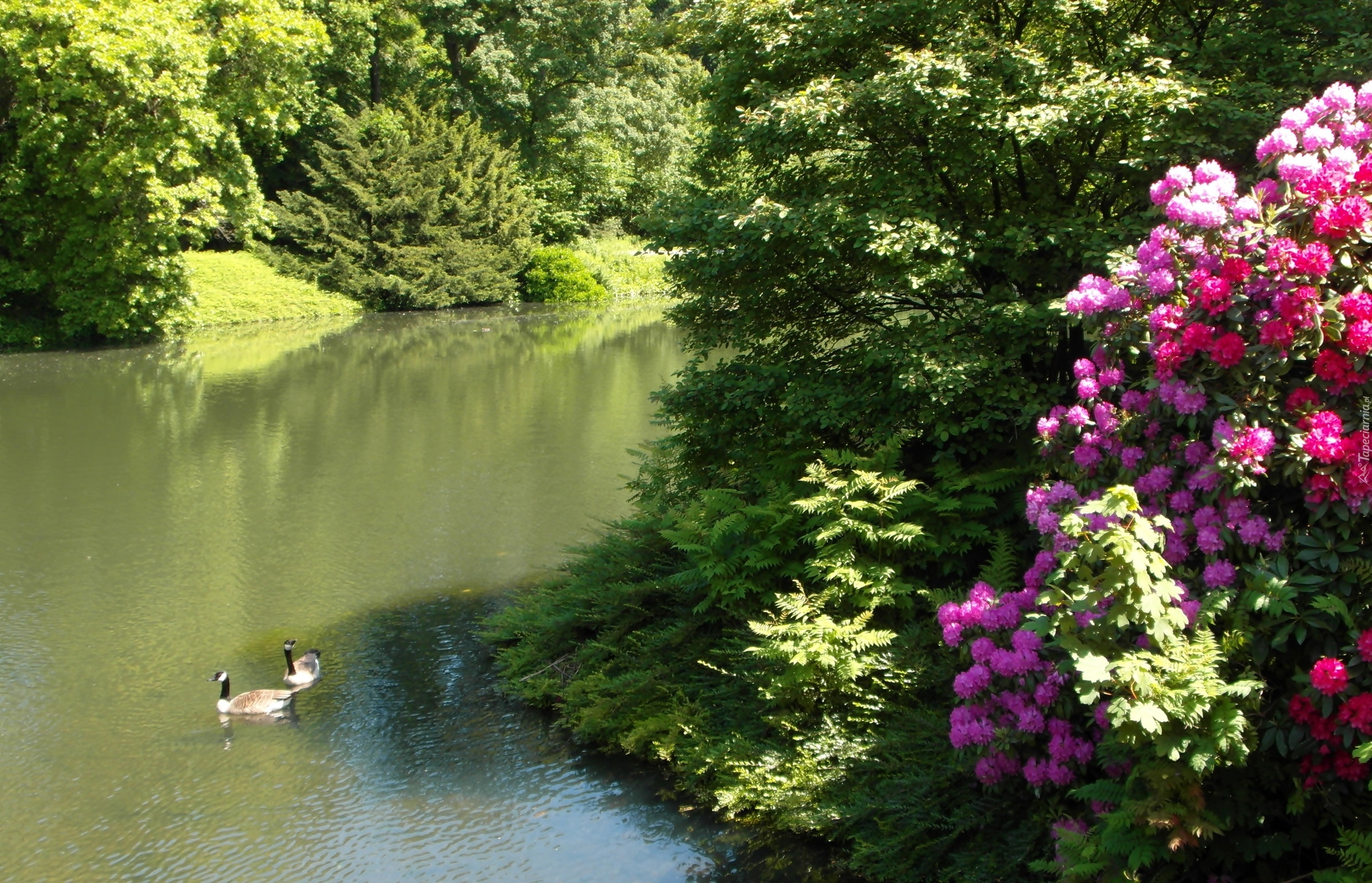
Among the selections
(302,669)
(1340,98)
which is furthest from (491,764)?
(1340,98)

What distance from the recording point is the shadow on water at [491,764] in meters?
6.27

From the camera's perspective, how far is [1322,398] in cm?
408

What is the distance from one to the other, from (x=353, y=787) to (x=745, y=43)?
5.85 metres

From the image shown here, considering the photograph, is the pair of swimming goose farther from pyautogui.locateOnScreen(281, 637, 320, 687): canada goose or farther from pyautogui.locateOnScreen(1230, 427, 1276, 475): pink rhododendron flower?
pyautogui.locateOnScreen(1230, 427, 1276, 475): pink rhododendron flower

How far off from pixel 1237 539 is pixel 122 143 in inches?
1065

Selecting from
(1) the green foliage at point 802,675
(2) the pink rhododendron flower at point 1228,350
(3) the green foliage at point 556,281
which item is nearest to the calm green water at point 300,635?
(1) the green foliage at point 802,675

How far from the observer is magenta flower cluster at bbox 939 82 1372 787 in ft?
13.0

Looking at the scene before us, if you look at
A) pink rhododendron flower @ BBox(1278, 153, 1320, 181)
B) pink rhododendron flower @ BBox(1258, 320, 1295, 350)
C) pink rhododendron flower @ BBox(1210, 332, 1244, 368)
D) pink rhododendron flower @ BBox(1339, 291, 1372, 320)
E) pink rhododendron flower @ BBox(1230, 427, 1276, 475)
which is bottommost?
pink rhododendron flower @ BBox(1230, 427, 1276, 475)

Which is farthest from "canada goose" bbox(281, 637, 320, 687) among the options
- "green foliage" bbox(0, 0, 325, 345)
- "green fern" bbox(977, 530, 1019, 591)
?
"green foliage" bbox(0, 0, 325, 345)

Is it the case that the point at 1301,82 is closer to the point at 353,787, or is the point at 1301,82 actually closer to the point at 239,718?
the point at 353,787

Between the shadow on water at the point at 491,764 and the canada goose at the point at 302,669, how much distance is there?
0.32ft

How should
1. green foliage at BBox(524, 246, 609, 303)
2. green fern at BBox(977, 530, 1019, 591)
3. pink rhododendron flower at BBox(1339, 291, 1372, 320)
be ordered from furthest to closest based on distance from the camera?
green foliage at BBox(524, 246, 609, 303) → green fern at BBox(977, 530, 1019, 591) → pink rhododendron flower at BBox(1339, 291, 1372, 320)

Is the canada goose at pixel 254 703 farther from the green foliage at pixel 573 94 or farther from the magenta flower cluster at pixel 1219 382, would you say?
the green foliage at pixel 573 94

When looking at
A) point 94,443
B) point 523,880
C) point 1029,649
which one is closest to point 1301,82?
point 1029,649
